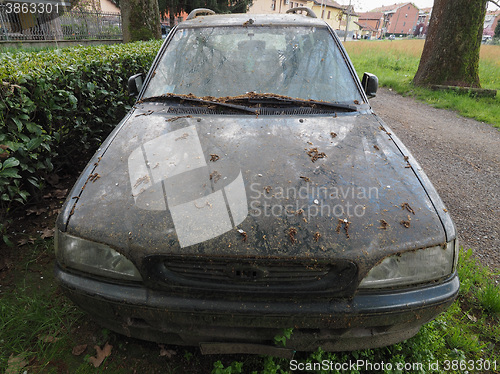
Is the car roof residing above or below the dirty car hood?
above

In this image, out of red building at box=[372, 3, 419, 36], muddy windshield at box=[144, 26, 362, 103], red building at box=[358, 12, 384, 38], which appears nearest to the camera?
muddy windshield at box=[144, 26, 362, 103]

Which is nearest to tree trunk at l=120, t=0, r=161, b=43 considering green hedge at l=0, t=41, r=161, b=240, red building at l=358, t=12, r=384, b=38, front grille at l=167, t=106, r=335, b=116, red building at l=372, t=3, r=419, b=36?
green hedge at l=0, t=41, r=161, b=240

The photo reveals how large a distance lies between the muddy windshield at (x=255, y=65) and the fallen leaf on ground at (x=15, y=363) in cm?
204

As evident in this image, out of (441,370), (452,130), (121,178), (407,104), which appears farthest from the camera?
(407,104)

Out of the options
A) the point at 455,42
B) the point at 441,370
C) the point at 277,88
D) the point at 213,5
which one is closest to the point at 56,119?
the point at 277,88

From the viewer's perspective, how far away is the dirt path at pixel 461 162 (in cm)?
322

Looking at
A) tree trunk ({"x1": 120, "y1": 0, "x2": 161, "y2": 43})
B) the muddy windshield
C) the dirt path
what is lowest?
the dirt path

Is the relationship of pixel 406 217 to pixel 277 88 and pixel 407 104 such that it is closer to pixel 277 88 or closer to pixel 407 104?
pixel 277 88

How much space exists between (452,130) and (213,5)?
19804 mm

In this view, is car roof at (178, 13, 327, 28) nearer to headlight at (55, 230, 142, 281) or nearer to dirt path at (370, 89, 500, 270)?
headlight at (55, 230, 142, 281)

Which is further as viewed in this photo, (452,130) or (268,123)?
(452,130)

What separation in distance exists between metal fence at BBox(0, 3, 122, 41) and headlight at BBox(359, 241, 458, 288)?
19.3 m

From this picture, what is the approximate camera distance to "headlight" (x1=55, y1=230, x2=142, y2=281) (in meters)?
1.51

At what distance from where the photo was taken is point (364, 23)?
289 feet
